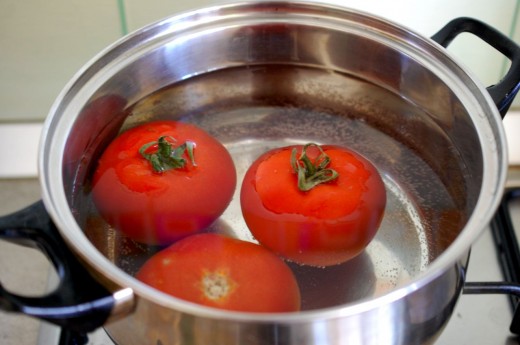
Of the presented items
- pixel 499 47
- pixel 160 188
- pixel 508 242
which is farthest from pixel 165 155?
pixel 508 242

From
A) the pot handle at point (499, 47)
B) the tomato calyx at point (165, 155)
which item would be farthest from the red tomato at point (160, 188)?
the pot handle at point (499, 47)

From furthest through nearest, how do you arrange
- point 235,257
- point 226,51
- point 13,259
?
point 13,259
point 226,51
point 235,257

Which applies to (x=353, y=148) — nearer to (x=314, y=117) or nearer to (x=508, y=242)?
(x=314, y=117)

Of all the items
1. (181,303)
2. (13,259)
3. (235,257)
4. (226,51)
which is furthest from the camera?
(13,259)

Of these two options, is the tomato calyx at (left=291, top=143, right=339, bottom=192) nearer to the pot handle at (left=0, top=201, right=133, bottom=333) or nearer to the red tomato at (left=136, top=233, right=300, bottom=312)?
the red tomato at (left=136, top=233, right=300, bottom=312)

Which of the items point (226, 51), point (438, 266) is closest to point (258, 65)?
point (226, 51)

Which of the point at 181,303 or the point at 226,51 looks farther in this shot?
the point at 226,51

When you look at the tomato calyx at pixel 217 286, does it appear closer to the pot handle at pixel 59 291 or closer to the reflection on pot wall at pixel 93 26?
the pot handle at pixel 59 291

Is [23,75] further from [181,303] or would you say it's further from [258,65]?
[181,303]
